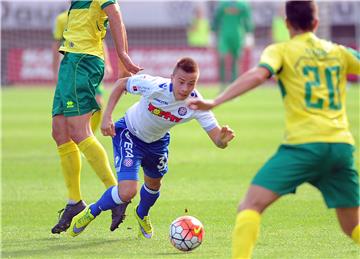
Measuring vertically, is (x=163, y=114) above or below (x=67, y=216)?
above

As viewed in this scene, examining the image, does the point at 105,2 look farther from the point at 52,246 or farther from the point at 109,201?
the point at 52,246

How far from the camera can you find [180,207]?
380 inches

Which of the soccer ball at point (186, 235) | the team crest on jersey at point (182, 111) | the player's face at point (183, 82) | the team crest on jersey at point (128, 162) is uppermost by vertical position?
the player's face at point (183, 82)

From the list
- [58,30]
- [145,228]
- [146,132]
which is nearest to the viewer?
[146,132]

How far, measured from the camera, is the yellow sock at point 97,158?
8.50 meters

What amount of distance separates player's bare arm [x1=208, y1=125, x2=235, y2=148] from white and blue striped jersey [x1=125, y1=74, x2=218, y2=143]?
0.16 feet

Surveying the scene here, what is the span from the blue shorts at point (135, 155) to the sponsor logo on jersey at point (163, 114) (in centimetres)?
35

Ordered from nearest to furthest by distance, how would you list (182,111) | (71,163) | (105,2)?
(182,111) < (105,2) < (71,163)

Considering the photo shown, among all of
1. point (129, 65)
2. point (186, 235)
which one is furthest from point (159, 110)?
point (186, 235)

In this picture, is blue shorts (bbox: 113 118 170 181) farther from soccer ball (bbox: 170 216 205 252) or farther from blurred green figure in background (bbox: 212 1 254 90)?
blurred green figure in background (bbox: 212 1 254 90)

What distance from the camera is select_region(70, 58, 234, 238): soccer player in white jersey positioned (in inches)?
292

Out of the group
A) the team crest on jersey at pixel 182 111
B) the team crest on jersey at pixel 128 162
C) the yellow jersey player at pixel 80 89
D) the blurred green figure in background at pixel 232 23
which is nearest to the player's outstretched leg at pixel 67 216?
the yellow jersey player at pixel 80 89

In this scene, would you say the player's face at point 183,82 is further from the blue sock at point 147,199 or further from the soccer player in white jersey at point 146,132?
the blue sock at point 147,199

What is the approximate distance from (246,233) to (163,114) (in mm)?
2197
